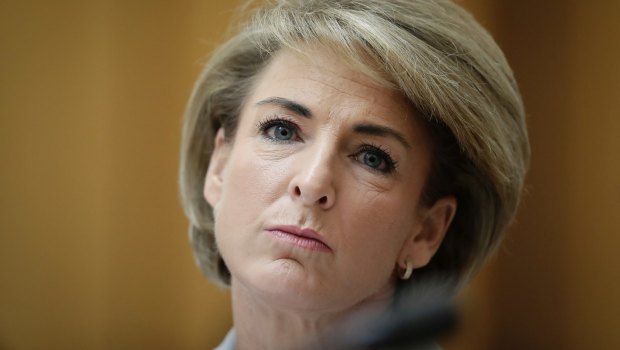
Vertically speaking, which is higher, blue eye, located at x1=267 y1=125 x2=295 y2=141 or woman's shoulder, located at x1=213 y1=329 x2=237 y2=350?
blue eye, located at x1=267 y1=125 x2=295 y2=141

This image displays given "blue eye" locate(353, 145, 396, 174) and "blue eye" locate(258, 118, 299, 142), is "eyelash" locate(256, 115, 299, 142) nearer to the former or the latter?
"blue eye" locate(258, 118, 299, 142)

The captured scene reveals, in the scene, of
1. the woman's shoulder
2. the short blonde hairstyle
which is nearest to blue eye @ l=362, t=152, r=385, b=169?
the short blonde hairstyle

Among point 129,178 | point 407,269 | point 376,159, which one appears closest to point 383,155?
point 376,159

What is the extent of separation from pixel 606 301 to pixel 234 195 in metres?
0.66

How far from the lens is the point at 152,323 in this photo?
1657mm

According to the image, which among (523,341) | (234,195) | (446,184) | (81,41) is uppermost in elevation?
(81,41)

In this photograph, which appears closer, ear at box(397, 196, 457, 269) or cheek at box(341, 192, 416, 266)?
cheek at box(341, 192, 416, 266)

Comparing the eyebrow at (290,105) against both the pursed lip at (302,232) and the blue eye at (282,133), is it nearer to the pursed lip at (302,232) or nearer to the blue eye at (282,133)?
the blue eye at (282,133)

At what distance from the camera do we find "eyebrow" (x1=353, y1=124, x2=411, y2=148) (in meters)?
1.10

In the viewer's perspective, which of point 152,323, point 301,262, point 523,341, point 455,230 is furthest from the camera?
point 152,323

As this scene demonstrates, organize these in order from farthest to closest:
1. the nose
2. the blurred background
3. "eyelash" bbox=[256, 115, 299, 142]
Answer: the blurred background
"eyelash" bbox=[256, 115, 299, 142]
the nose

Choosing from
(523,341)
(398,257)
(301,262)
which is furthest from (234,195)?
(523,341)

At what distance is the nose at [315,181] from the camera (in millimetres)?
1022

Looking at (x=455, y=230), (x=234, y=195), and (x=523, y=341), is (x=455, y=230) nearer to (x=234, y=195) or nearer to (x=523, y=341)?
(x=523, y=341)
